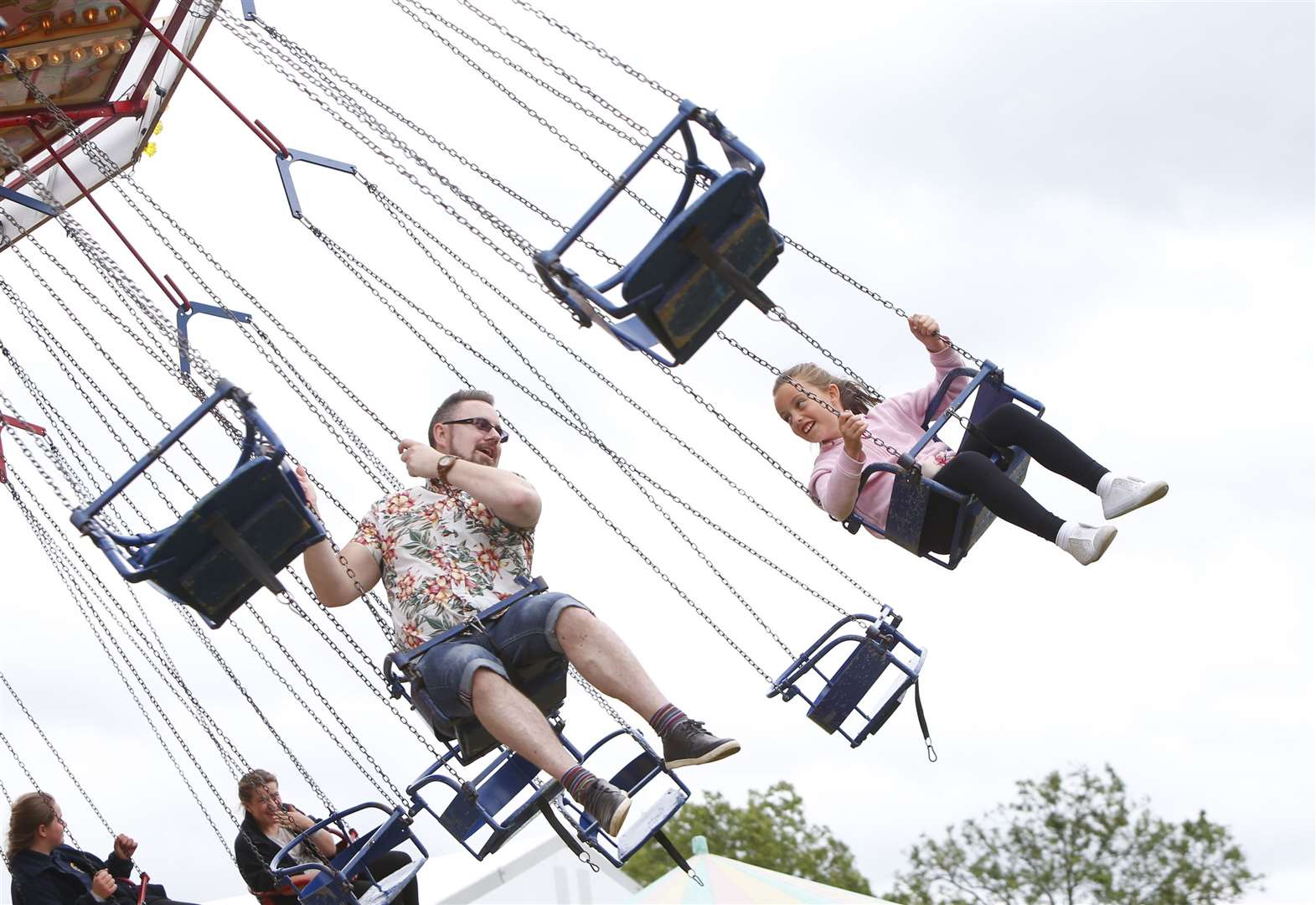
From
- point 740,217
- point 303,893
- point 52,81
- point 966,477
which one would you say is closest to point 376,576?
point 303,893

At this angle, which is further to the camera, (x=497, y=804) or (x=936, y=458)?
(x=936, y=458)

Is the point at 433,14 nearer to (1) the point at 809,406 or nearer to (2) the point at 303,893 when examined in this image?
(1) the point at 809,406

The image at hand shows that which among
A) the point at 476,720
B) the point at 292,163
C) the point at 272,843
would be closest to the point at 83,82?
the point at 292,163

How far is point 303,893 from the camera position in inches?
203

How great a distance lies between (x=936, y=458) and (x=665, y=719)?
5.56 feet

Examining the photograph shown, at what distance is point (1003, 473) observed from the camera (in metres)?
5.45

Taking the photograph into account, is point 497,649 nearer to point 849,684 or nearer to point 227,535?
point 227,535

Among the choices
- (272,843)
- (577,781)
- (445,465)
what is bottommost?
(272,843)

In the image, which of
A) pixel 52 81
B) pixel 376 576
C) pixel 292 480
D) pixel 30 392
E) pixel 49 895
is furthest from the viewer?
pixel 52 81

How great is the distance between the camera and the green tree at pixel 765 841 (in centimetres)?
2020

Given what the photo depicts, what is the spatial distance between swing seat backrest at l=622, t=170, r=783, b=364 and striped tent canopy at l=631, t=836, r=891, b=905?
184 inches

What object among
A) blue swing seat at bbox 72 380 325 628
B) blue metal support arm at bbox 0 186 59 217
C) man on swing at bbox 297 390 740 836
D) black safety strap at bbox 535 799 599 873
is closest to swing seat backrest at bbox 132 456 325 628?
blue swing seat at bbox 72 380 325 628

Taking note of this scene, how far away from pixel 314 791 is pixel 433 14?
8.11 feet

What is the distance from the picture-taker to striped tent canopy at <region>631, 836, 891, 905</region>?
353 inches
